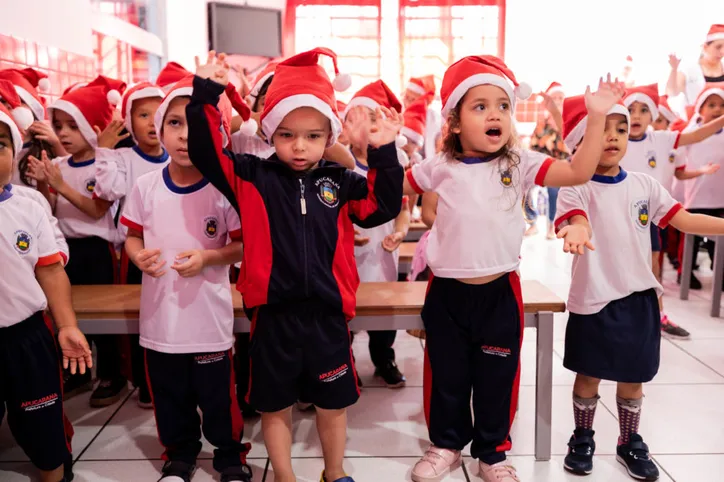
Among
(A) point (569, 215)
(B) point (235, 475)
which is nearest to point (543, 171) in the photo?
(A) point (569, 215)

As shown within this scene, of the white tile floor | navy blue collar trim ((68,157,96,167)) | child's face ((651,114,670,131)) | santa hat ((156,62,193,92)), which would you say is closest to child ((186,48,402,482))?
the white tile floor

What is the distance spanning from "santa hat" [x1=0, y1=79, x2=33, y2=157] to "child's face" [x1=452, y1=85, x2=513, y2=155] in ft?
4.00

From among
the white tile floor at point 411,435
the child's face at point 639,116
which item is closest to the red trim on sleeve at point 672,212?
the white tile floor at point 411,435

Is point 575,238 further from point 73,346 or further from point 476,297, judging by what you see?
point 73,346

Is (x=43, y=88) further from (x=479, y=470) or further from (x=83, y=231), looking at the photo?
(x=479, y=470)

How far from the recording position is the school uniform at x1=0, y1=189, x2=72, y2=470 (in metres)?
1.61

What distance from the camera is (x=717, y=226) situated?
1740 mm

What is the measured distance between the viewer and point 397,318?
1.98m

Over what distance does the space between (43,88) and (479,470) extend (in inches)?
96.3

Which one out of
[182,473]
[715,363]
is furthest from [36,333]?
[715,363]

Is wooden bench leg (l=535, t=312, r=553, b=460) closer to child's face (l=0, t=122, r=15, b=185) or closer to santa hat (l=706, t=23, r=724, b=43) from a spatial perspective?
child's face (l=0, t=122, r=15, b=185)

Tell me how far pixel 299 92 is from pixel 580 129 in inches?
33.7

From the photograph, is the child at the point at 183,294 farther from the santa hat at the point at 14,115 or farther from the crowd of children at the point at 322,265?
the santa hat at the point at 14,115

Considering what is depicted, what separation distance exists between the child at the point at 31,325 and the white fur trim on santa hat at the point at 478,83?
118 centimetres
